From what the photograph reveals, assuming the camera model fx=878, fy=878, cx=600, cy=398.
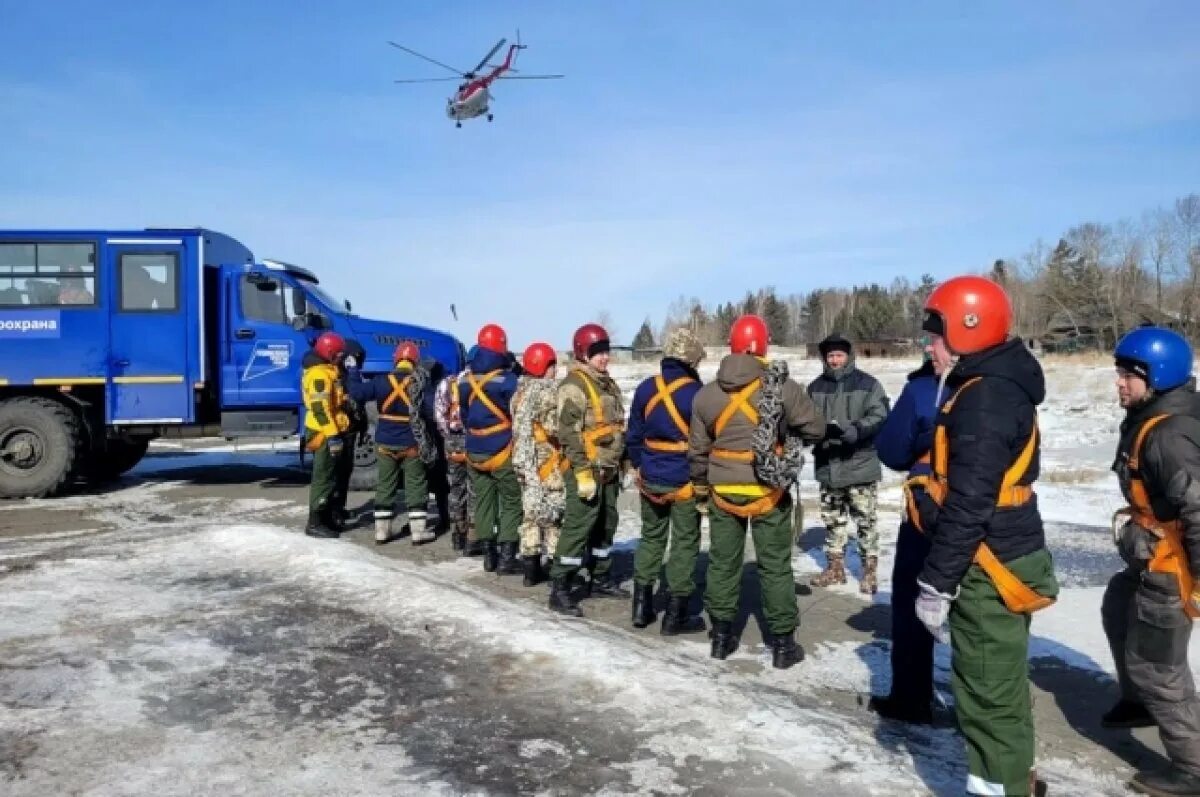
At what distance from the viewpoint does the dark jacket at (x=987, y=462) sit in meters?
2.95

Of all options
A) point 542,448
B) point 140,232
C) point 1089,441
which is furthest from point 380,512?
point 1089,441

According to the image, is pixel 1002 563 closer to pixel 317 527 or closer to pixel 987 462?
pixel 987 462

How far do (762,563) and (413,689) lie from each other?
6.61ft

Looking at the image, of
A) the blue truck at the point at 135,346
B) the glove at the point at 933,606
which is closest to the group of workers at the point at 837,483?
the glove at the point at 933,606

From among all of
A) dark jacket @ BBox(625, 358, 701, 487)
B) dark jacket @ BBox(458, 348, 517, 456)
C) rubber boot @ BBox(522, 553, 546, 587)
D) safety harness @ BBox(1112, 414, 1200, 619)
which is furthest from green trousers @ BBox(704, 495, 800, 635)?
dark jacket @ BBox(458, 348, 517, 456)

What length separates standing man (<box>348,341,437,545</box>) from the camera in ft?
27.4

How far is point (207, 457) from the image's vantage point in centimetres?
1521

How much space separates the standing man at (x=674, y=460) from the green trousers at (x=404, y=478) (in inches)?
132

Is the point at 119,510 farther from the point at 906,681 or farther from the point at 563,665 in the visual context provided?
the point at 906,681

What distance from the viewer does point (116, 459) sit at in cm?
1288

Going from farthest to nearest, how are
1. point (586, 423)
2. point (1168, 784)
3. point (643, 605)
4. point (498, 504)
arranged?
point (498, 504) → point (586, 423) → point (643, 605) → point (1168, 784)

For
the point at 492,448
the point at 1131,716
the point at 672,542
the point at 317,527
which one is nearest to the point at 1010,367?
the point at 1131,716

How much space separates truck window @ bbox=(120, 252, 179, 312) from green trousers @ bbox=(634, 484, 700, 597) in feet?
26.4

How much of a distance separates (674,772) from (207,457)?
13747 millimetres
